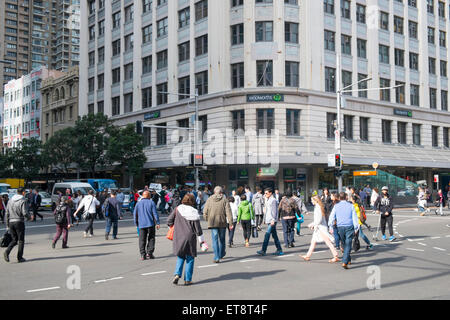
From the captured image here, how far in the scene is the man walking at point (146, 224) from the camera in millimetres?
11406

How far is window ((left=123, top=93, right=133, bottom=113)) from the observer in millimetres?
47312

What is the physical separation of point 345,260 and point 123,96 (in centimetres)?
4122

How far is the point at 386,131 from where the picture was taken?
139ft

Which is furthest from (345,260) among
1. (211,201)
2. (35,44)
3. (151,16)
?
(35,44)

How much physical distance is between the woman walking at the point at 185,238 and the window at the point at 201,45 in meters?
32.4

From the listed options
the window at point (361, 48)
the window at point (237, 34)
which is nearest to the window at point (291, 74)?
the window at point (237, 34)

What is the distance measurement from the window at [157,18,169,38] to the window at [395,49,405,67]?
21.9 m

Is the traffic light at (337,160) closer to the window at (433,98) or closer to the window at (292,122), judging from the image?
the window at (292,122)

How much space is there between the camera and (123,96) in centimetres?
4784

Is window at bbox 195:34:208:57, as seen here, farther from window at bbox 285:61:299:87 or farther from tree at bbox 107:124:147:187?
tree at bbox 107:124:147:187

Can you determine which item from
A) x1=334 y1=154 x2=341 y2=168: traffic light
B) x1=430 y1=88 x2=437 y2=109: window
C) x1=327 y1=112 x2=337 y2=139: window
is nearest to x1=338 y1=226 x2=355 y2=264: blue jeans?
x1=334 y1=154 x2=341 y2=168: traffic light

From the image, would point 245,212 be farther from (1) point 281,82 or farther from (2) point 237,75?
(2) point 237,75

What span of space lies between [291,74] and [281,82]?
1316mm

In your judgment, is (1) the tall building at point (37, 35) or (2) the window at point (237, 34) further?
(1) the tall building at point (37, 35)
